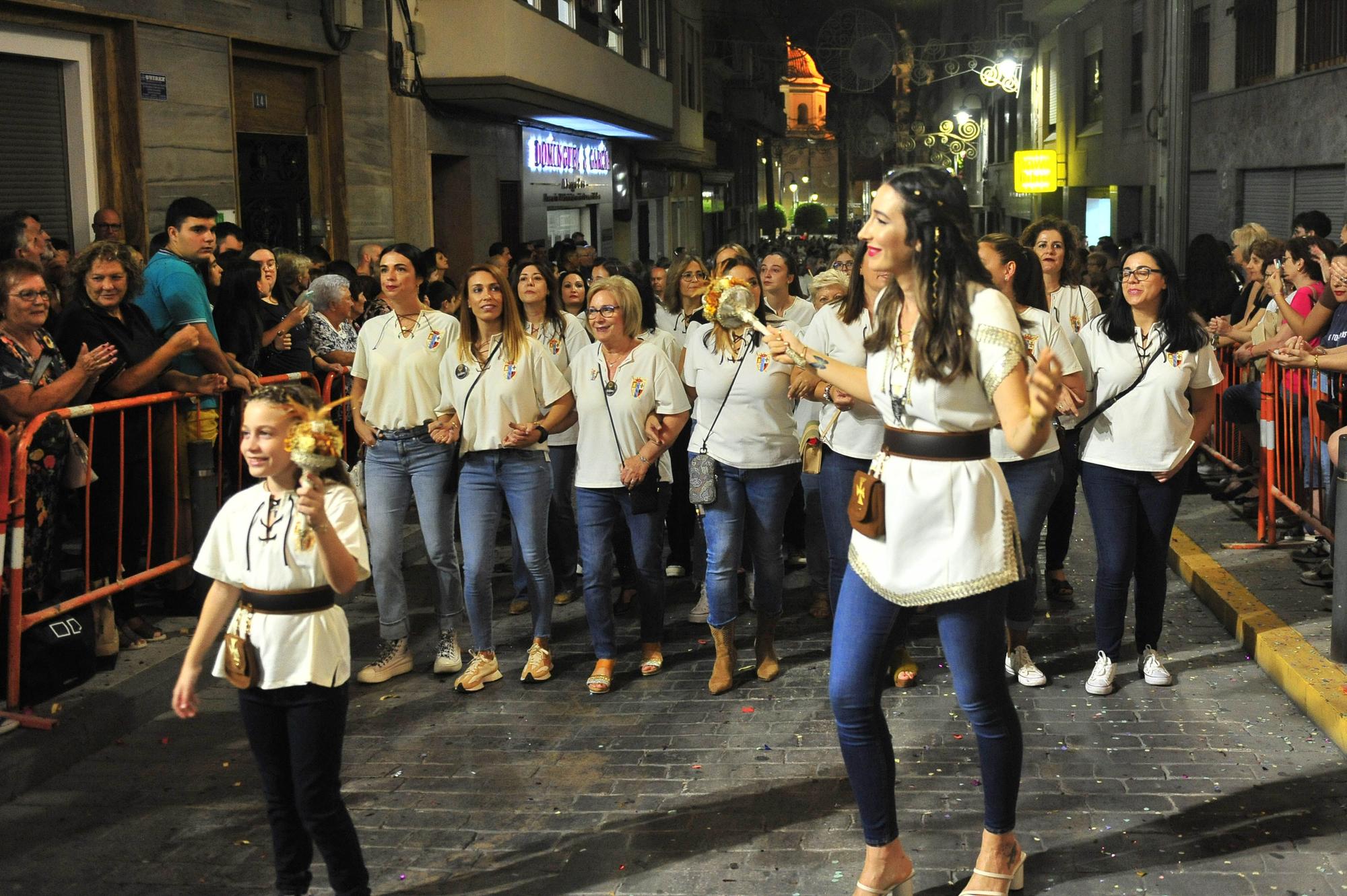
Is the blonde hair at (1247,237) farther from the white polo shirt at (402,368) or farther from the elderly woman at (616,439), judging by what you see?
the white polo shirt at (402,368)

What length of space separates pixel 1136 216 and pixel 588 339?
22.5 meters

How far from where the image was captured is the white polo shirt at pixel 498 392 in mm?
6762

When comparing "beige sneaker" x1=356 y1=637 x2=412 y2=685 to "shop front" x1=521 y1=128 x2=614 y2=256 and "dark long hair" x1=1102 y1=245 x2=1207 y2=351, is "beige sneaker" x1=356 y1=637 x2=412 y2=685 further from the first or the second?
"shop front" x1=521 y1=128 x2=614 y2=256

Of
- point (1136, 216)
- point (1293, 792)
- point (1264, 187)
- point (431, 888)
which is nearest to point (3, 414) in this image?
point (431, 888)

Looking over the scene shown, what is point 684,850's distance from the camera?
4.92 metres

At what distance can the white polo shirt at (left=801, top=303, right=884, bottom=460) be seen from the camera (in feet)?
21.1

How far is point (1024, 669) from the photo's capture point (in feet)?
22.2

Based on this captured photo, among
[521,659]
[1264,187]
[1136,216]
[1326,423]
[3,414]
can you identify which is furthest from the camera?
[1136,216]

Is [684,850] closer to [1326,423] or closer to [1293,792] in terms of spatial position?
[1293,792]

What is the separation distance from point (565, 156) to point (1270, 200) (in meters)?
11.7

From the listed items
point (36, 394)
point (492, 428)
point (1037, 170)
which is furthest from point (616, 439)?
point (1037, 170)

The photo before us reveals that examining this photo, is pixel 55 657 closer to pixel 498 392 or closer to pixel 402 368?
pixel 402 368

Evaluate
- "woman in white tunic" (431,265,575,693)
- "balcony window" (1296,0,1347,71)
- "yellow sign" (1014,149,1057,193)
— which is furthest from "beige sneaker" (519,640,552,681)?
"yellow sign" (1014,149,1057,193)

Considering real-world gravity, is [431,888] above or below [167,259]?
below
